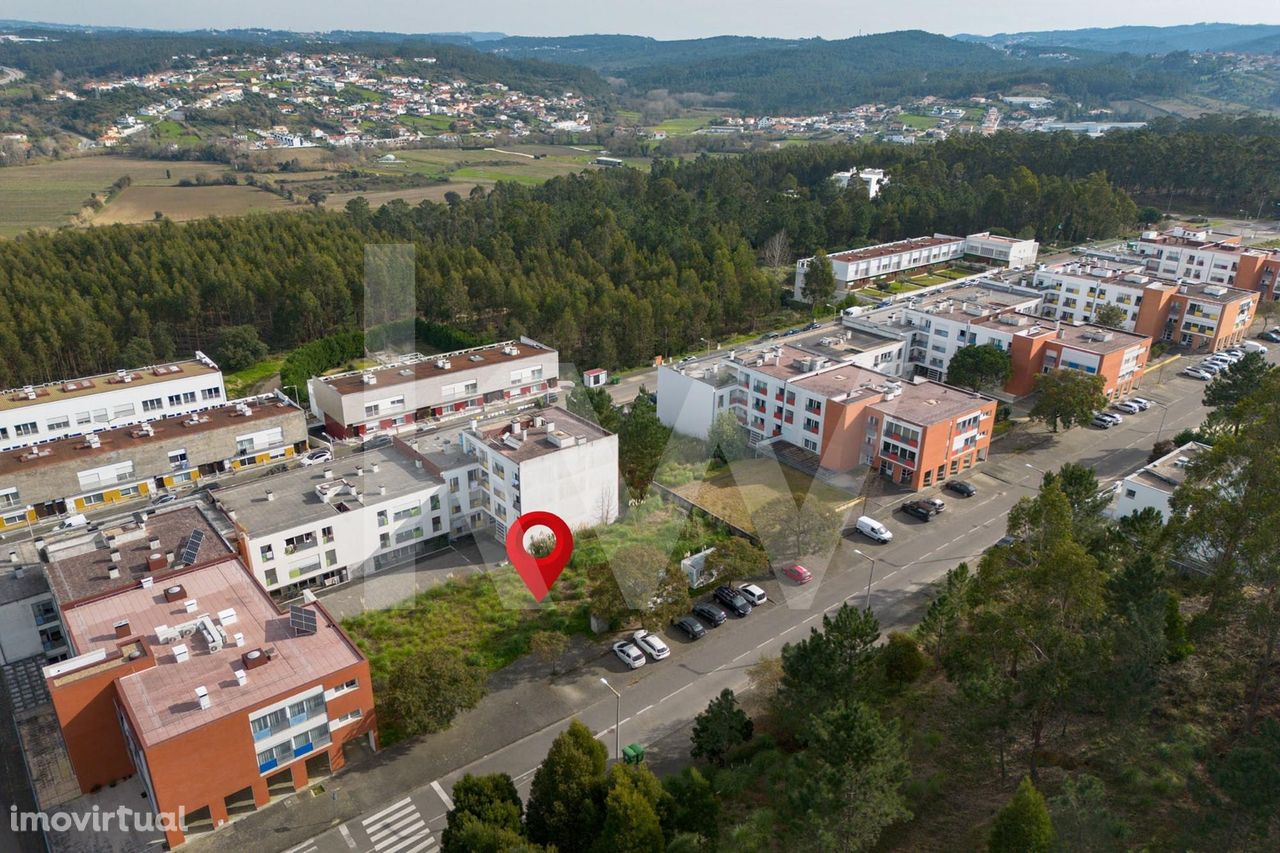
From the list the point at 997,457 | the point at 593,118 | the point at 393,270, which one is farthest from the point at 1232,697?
the point at 593,118

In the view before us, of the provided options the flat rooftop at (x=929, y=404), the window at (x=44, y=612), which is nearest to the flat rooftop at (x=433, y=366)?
the window at (x=44, y=612)

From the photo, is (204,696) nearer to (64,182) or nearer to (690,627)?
(690,627)

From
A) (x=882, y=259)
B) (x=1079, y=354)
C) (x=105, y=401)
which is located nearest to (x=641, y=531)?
(x=1079, y=354)

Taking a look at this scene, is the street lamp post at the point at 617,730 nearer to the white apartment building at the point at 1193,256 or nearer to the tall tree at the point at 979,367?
the tall tree at the point at 979,367

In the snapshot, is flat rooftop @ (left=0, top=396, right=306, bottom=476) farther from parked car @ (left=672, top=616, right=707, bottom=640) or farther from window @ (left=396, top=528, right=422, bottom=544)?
parked car @ (left=672, top=616, right=707, bottom=640)

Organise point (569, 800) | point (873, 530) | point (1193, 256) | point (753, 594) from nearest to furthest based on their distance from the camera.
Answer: point (569, 800) < point (753, 594) < point (873, 530) < point (1193, 256)

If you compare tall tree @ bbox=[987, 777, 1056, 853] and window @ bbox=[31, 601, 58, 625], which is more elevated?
tall tree @ bbox=[987, 777, 1056, 853]

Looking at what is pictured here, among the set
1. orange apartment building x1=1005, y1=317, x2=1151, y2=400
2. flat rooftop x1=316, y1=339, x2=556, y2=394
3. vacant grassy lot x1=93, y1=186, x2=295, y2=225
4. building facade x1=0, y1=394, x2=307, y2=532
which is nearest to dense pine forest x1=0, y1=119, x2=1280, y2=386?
flat rooftop x1=316, y1=339, x2=556, y2=394
